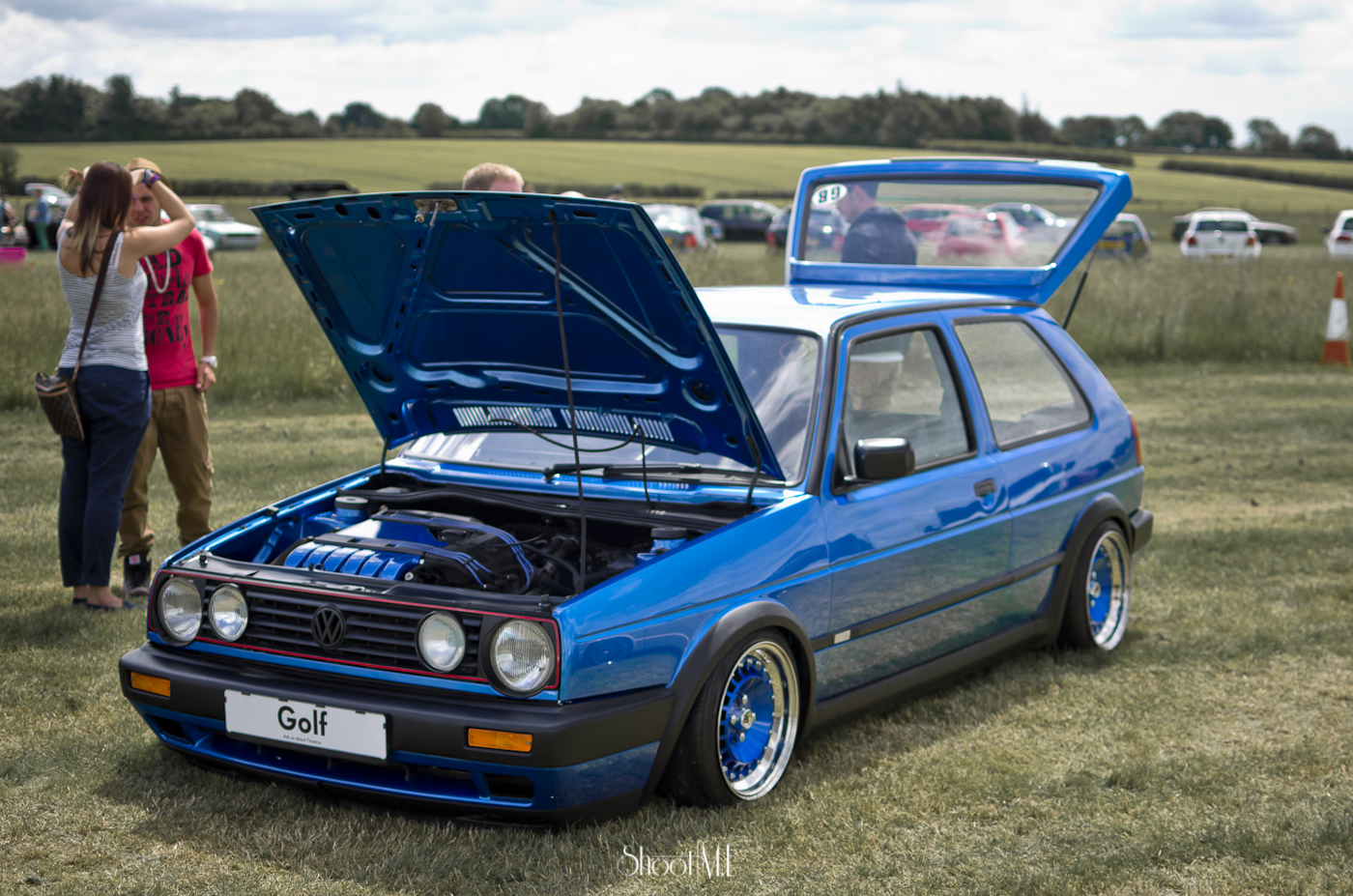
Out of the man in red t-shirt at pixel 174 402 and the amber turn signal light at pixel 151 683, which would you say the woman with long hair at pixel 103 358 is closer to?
the man in red t-shirt at pixel 174 402

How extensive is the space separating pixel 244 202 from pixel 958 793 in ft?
154

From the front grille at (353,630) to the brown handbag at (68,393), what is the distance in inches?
83.6

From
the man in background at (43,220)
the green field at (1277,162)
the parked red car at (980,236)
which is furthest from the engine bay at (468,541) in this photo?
the green field at (1277,162)

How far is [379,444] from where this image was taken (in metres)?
9.69

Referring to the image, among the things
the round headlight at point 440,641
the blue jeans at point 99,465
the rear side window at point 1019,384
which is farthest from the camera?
the blue jeans at point 99,465

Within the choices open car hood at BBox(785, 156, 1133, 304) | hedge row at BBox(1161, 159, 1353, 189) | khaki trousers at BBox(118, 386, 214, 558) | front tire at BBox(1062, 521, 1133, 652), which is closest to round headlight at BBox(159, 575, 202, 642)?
khaki trousers at BBox(118, 386, 214, 558)

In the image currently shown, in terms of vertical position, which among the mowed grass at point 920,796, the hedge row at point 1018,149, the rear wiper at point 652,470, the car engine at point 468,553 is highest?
the hedge row at point 1018,149

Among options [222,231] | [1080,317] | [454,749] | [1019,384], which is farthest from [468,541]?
[222,231]

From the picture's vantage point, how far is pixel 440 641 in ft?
11.0

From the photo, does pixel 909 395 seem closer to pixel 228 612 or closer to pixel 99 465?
pixel 228 612

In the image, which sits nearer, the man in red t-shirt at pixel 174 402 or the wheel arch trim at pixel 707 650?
the wheel arch trim at pixel 707 650

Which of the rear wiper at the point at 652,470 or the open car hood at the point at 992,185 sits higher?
the open car hood at the point at 992,185

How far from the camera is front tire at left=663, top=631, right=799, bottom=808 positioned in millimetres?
3561

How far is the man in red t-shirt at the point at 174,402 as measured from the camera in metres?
5.85
